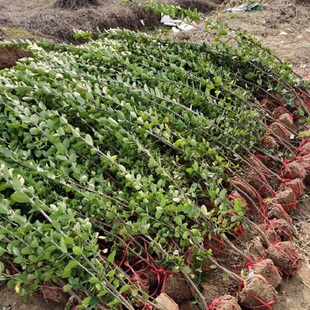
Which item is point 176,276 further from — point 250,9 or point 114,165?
point 250,9

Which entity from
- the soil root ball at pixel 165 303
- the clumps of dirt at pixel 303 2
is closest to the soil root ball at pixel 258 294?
the soil root ball at pixel 165 303

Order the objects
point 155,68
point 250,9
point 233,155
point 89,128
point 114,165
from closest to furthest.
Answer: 1. point 114,165
2. point 89,128
3. point 233,155
4. point 155,68
5. point 250,9

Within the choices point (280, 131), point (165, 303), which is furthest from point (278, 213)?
point (165, 303)

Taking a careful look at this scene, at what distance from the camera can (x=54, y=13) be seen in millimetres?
8695

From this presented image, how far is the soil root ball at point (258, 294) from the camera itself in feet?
7.50

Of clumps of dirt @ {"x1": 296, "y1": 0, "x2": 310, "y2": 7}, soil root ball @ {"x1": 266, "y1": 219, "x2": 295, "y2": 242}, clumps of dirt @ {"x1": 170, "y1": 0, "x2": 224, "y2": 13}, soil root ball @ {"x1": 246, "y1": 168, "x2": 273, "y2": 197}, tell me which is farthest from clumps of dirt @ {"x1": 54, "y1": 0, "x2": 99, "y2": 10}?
soil root ball @ {"x1": 266, "y1": 219, "x2": 295, "y2": 242}

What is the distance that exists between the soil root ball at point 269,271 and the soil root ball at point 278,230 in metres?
0.32

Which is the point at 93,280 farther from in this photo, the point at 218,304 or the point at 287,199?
the point at 287,199

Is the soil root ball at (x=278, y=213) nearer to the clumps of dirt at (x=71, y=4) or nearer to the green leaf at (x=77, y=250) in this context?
the green leaf at (x=77, y=250)

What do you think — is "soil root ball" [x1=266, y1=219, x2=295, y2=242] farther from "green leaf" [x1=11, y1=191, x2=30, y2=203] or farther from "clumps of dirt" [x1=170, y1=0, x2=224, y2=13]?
"clumps of dirt" [x1=170, y1=0, x2=224, y2=13]

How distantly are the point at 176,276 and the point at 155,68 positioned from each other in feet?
7.03

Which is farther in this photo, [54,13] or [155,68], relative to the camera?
[54,13]

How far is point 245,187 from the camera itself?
306 centimetres

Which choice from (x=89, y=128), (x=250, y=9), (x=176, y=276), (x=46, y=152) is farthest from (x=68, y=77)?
(x=250, y=9)
